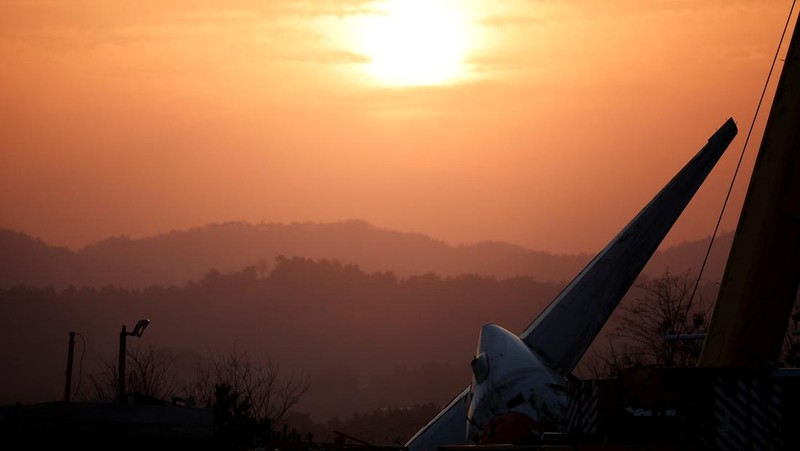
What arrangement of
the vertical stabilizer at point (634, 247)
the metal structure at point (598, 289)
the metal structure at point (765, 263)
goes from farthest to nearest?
the vertical stabilizer at point (634, 247), the metal structure at point (598, 289), the metal structure at point (765, 263)

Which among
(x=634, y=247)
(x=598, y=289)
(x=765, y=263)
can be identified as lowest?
(x=765, y=263)

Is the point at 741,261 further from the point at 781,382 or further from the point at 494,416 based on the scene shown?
the point at 494,416

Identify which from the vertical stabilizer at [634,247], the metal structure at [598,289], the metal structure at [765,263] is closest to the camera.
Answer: the metal structure at [765,263]

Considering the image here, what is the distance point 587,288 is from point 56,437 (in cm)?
2227

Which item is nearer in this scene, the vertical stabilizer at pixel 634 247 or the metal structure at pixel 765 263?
the metal structure at pixel 765 263

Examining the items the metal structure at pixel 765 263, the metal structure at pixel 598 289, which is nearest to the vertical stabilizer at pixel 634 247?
the metal structure at pixel 598 289

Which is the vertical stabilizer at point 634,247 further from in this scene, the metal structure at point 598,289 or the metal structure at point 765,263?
the metal structure at point 765,263

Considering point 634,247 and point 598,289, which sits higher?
point 634,247

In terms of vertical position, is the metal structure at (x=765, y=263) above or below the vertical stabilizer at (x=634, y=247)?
below

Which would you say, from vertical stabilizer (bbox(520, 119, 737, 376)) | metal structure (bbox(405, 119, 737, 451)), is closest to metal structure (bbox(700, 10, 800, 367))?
metal structure (bbox(405, 119, 737, 451))

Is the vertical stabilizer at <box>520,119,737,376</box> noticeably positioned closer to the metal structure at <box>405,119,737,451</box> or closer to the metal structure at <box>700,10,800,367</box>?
the metal structure at <box>405,119,737,451</box>

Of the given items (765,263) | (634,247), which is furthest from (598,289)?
(765,263)

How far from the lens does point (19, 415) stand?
28.7m

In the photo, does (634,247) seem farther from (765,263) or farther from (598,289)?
(765,263)
